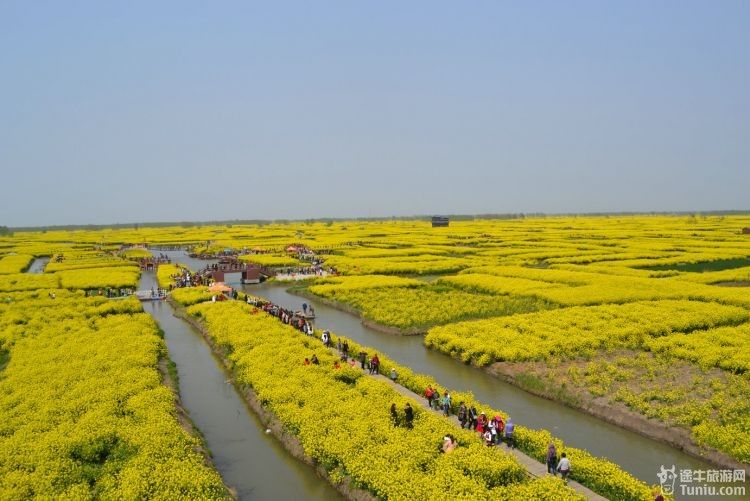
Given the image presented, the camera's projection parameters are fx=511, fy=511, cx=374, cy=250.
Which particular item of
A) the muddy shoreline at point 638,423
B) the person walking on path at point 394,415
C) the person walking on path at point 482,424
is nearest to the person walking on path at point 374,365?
the person walking on path at point 394,415

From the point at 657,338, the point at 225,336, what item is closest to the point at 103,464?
the point at 225,336

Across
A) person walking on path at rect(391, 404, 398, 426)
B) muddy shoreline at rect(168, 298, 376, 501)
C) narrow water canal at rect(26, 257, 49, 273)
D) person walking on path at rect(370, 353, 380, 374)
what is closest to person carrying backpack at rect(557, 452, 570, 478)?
muddy shoreline at rect(168, 298, 376, 501)

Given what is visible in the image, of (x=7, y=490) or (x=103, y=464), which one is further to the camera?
(x=103, y=464)

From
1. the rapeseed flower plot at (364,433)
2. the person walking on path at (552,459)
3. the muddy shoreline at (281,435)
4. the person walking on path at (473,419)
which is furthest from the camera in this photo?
the person walking on path at (473,419)

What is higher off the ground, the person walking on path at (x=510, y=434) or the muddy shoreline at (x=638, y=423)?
the person walking on path at (x=510, y=434)

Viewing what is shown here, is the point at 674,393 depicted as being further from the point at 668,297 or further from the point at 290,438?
the point at 668,297

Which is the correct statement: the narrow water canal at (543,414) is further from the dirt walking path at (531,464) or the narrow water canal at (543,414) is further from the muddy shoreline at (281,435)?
the muddy shoreline at (281,435)
